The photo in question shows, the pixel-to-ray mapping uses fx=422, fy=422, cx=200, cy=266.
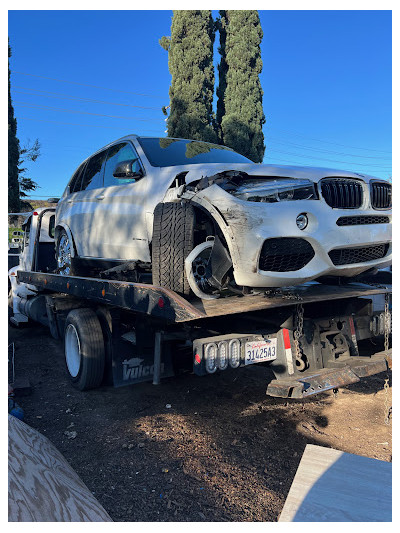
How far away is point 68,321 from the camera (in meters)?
4.87

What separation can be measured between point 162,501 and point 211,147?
3572 mm

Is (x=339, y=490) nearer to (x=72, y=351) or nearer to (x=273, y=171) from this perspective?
(x=273, y=171)

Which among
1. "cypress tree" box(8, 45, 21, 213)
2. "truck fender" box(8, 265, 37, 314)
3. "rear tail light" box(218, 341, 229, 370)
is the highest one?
"cypress tree" box(8, 45, 21, 213)

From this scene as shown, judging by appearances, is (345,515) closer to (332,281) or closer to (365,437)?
(365,437)

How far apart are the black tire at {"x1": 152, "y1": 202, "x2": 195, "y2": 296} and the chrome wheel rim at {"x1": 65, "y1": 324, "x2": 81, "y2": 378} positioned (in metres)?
1.81

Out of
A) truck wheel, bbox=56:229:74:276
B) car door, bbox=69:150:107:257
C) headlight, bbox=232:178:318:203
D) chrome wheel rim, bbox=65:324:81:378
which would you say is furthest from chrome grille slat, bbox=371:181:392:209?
truck wheel, bbox=56:229:74:276

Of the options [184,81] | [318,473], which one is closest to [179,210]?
[318,473]

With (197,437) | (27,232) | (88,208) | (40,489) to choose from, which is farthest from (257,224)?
(27,232)

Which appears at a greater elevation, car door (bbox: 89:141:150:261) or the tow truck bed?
car door (bbox: 89:141:150:261)

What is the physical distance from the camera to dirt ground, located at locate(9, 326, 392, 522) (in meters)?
2.72

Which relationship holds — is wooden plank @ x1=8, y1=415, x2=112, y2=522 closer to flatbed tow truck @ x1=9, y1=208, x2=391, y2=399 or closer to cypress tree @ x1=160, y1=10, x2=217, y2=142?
flatbed tow truck @ x1=9, y1=208, x2=391, y2=399

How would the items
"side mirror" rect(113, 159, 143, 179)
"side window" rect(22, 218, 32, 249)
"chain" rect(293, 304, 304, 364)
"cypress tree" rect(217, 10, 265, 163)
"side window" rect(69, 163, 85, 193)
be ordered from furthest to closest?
1. "cypress tree" rect(217, 10, 265, 163)
2. "side window" rect(22, 218, 32, 249)
3. "side window" rect(69, 163, 85, 193)
4. "side mirror" rect(113, 159, 143, 179)
5. "chain" rect(293, 304, 304, 364)

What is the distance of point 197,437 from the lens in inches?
141

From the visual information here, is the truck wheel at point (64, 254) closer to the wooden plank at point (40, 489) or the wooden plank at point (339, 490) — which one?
the wooden plank at point (40, 489)
